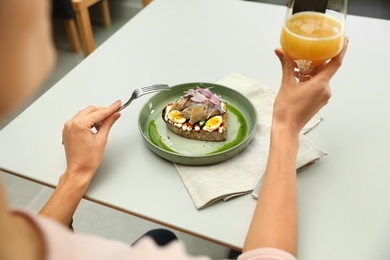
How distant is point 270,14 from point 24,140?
1.08 metres

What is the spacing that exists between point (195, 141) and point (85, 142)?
293mm

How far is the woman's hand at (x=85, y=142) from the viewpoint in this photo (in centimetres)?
96

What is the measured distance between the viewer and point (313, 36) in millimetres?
936

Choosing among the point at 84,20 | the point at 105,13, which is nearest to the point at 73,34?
the point at 105,13

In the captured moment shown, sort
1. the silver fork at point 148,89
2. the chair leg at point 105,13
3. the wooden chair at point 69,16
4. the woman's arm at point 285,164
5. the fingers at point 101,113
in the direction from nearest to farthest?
1. the woman's arm at point 285,164
2. the fingers at point 101,113
3. the silver fork at point 148,89
4. the wooden chair at point 69,16
5. the chair leg at point 105,13

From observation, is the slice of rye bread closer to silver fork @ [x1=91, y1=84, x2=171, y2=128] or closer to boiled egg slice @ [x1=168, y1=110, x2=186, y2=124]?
boiled egg slice @ [x1=168, y1=110, x2=186, y2=124]

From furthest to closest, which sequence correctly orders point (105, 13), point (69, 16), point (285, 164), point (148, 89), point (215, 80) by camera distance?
point (105, 13) → point (69, 16) → point (215, 80) → point (148, 89) → point (285, 164)

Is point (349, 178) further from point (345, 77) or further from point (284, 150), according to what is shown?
point (345, 77)

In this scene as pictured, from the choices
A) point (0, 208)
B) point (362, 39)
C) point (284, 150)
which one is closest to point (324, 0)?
point (284, 150)

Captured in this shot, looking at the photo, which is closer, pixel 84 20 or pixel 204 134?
pixel 204 134

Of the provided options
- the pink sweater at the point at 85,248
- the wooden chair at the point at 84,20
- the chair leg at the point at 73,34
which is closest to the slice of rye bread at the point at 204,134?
the pink sweater at the point at 85,248

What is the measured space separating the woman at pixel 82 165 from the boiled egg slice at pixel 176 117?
5.9 inches

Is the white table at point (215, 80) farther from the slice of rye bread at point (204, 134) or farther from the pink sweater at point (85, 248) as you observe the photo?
the pink sweater at point (85, 248)

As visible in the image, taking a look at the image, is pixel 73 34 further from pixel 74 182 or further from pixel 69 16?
pixel 74 182
